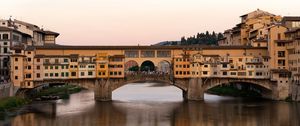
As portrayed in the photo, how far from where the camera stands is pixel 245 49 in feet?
201

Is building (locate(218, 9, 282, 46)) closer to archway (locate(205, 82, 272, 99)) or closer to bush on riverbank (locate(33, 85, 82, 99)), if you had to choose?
archway (locate(205, 82, 272, 99))

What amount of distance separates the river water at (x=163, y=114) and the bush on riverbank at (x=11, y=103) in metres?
2.00

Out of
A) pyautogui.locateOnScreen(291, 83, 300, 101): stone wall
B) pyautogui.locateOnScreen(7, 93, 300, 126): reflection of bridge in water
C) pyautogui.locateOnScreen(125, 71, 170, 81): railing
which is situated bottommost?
pyautogui.locateOnScreen(7, 93, 300, 126): reflection of bridge in water

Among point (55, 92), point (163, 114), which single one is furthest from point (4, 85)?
point (55, 92)

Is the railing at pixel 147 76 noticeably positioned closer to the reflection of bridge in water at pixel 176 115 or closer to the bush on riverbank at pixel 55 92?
the reflection of bridge in water at pixel 176 115

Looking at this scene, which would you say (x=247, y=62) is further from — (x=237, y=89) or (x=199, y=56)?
(x=237, y=89)

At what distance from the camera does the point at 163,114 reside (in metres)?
45.5

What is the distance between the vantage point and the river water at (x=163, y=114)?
39906 millimetres

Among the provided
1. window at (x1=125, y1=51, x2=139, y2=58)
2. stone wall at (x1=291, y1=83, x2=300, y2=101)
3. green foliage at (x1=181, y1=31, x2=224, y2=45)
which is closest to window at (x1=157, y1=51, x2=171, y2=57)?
window at (x1=125, y1=51, x2=139, y2=58)

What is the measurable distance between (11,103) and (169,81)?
1963cm

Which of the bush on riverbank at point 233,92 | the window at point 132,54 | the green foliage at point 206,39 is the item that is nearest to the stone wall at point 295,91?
the bush on riverbank at point 233,92

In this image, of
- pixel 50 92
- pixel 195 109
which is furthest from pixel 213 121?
pixel 50 92

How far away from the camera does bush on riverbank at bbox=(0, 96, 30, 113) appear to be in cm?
4598

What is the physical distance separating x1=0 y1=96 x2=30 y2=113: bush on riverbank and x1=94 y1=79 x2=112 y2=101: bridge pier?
8.53 meters
